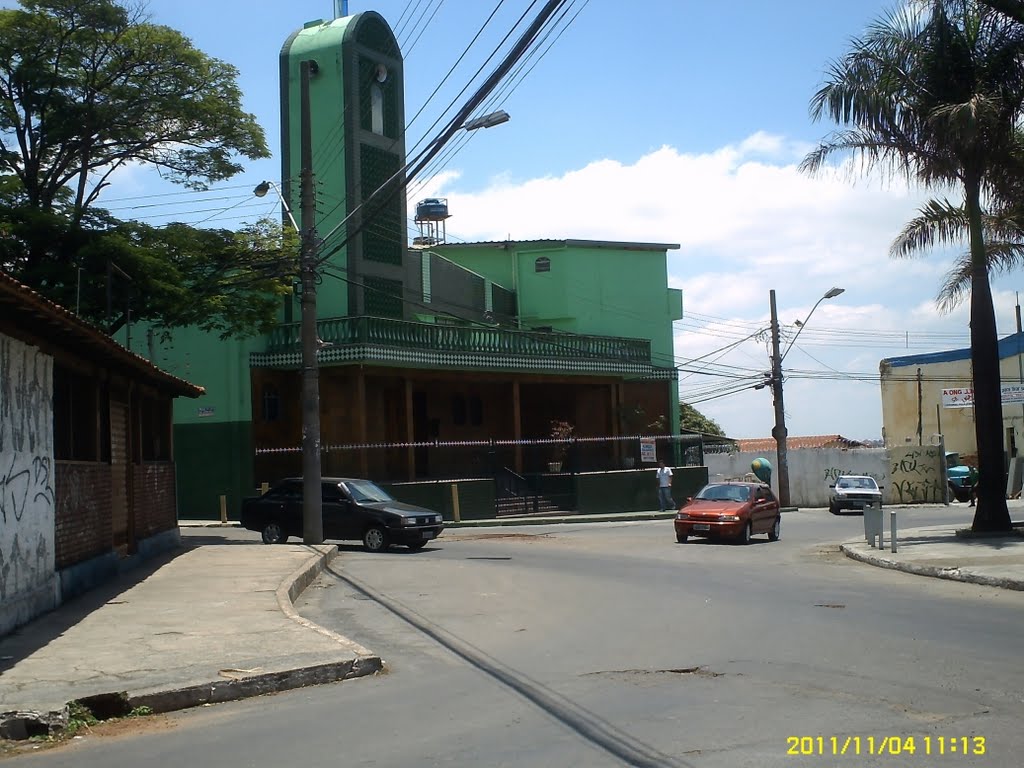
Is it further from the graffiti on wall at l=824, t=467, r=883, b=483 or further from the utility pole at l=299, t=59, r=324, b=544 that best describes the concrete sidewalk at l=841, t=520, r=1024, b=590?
the graffiti on wall at l=824, t=467, r=883, b=483

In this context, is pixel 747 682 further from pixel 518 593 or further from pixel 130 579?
pixel 130 579

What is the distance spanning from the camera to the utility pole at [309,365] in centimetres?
2320

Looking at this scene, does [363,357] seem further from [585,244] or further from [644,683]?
[644,683]

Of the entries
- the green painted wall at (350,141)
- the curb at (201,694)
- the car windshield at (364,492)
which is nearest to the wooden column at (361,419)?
the green painted wall at (350,141)

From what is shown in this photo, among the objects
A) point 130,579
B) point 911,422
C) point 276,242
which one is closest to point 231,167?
point 276,242

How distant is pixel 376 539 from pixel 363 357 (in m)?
12.0

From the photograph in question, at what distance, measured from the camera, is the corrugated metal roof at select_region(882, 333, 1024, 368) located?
5775 cm

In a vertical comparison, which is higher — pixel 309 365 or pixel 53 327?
pixel 309 365

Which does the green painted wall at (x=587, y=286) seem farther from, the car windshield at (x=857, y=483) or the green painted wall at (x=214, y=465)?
the green painted wall at (x=214, y=465)

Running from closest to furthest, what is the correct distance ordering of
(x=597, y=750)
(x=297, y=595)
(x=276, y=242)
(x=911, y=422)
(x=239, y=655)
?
(x=597, y=750) → (x=239, y=655) → (x=297, y=595) → (x=276, y=242) → (x=911, y=422)

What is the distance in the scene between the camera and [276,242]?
90.4ft

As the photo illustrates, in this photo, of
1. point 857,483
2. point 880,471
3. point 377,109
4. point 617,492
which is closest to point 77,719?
point 377,109

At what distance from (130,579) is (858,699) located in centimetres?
1196

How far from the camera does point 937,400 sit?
62.4 meters
